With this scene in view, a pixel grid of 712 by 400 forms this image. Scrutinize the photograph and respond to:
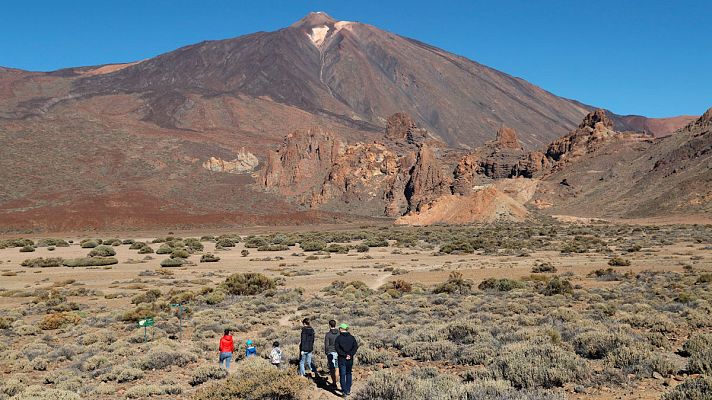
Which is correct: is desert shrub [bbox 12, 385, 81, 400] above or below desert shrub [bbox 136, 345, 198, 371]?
above

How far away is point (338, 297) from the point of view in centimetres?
2300

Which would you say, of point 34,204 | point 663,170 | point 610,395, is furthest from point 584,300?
point 34,204

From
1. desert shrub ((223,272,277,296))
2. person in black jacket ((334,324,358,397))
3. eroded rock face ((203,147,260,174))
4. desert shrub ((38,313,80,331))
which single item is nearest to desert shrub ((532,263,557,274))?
desert shrub ((223,272,277,296))

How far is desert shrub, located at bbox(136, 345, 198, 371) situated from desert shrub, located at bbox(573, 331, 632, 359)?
944 cm

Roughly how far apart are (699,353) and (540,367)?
347cm

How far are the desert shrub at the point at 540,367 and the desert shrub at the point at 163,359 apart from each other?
761 centimetres

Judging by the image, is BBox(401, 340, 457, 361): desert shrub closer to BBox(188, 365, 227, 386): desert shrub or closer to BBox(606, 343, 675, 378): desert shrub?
BBox(606, 343, 675, 378): desert shrub

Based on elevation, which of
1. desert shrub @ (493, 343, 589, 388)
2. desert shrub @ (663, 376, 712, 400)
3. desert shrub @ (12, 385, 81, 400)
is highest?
desert shrub @ (663, 376, 712, 400)

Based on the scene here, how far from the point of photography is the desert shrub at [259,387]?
969cm

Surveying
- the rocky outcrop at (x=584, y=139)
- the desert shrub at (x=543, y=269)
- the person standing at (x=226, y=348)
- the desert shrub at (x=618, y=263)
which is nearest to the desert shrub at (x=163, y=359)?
the person standing at (x=226, y=348)

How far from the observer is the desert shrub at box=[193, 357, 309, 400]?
969cm

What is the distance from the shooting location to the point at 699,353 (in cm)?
1068

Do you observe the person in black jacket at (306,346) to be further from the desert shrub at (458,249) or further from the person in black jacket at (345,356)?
the desert shrub at (458,249)

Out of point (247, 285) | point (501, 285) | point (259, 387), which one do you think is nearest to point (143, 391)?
point (259, 387)
